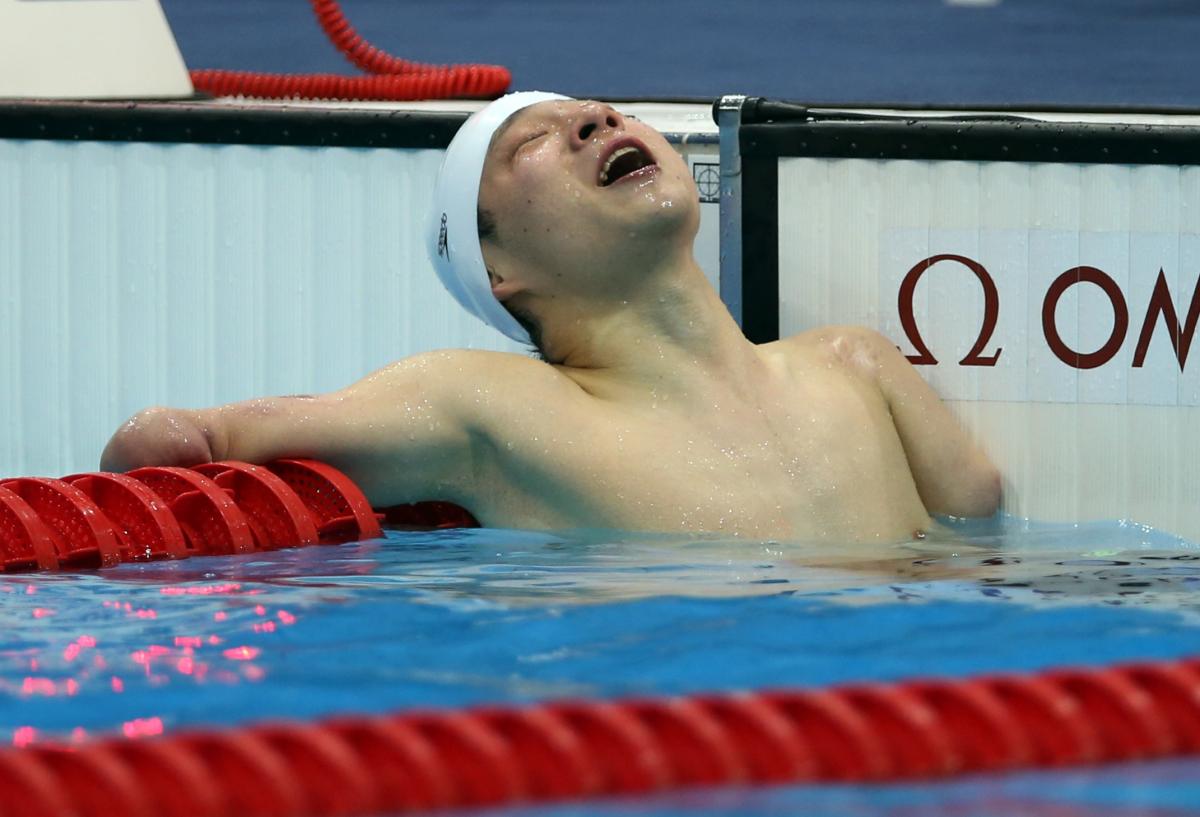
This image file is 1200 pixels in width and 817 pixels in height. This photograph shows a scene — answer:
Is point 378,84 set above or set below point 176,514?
above

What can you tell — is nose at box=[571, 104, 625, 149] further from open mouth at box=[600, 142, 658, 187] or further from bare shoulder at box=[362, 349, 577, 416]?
bare shoulder at box=[362, 349, 577, 416]

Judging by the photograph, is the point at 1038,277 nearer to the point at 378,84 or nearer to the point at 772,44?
the point at 378,84

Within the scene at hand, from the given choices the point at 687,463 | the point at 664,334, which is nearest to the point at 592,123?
the point at 664,334

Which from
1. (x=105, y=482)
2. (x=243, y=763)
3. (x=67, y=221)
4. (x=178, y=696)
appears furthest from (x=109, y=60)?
(x=243, y=763)

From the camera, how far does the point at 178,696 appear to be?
1752 millimetres

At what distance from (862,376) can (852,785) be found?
1.66m

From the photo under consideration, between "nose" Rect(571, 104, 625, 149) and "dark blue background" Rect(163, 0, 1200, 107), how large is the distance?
2420 mm

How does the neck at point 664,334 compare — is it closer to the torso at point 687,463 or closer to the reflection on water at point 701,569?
the torso at point 687,463

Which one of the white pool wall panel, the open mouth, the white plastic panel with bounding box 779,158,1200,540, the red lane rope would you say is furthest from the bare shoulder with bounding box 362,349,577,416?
the red lane rope

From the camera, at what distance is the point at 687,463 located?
2852mm

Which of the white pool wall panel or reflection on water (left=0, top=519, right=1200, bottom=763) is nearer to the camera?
reflection on water (left=0, top=519, right=1200, bottom=763)

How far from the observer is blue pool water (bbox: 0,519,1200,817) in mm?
1636

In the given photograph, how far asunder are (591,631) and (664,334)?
98 cm

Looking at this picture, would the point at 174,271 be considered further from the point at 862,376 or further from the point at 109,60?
the point at 862,376
